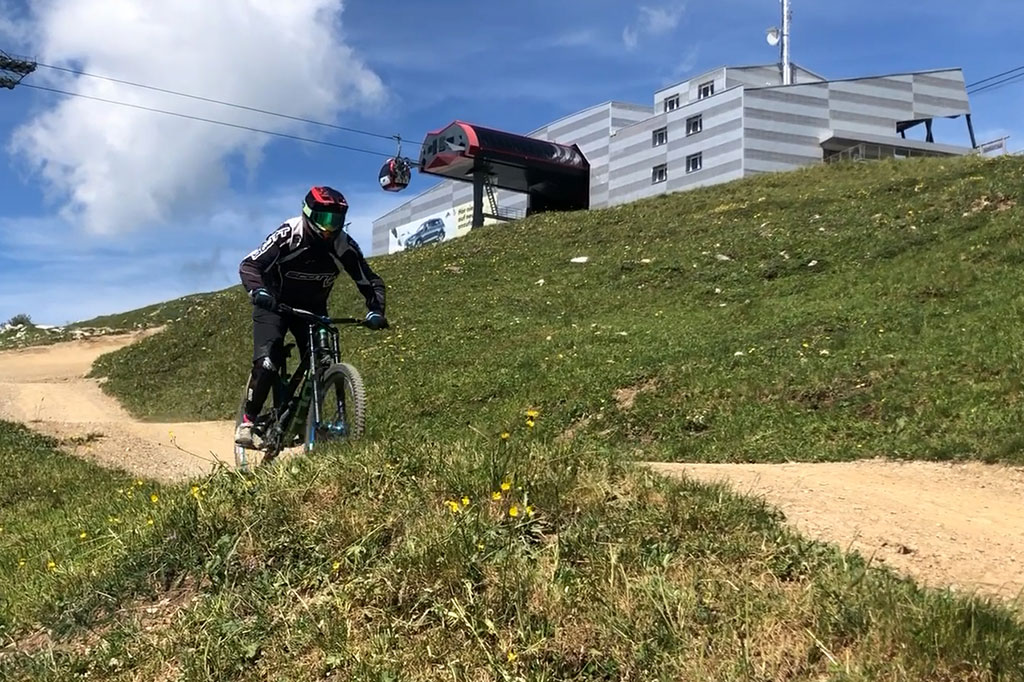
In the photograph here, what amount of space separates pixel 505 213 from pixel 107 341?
36410 millimetres

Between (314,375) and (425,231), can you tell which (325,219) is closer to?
(314,375)

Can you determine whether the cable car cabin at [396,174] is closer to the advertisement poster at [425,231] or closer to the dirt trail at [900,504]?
the advertisement poster at [425,231]

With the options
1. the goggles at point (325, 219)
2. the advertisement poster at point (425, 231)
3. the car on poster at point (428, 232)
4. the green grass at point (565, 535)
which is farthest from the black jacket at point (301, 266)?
the car on poster at point (428, 232)

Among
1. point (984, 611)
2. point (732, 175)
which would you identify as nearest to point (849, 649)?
point (984, 611)

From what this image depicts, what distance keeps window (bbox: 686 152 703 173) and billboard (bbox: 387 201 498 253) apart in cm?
1803

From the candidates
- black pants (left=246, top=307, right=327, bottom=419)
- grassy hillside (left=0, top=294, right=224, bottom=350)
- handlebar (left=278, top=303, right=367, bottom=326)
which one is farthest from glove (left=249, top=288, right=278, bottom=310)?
grassy hillside (left=0, top=294, right=224, bottom=350)

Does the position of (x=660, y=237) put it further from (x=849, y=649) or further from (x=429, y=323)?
(x=849, y=649)

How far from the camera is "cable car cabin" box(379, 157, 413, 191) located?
44.8 meters

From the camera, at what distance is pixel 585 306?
58.9ft

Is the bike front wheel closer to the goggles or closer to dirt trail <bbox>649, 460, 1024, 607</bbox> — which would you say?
the goggles

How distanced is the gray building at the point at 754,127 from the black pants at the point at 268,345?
42.0 metres

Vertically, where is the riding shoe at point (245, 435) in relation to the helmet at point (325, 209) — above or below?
below

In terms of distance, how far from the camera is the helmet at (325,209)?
6.31m

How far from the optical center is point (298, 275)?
262 inches
